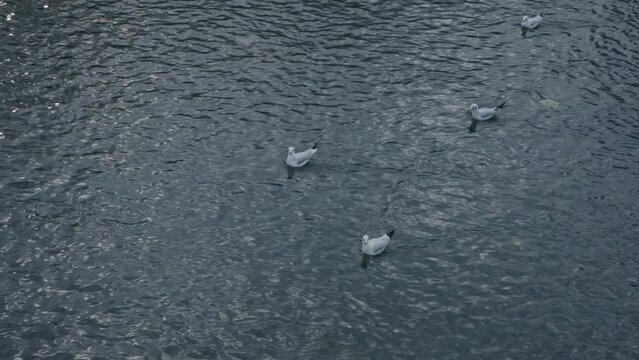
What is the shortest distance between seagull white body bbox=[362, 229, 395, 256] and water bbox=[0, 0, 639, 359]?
0.72 metres

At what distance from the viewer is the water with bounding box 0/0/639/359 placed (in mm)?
33719

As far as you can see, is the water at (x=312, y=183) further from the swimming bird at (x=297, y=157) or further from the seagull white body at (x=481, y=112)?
the seagull white body at (x=481, y=112)

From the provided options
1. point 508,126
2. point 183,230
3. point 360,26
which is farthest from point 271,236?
point 360,26

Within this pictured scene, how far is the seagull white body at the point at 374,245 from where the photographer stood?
37.0 meters

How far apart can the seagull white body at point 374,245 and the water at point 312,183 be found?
72 cm

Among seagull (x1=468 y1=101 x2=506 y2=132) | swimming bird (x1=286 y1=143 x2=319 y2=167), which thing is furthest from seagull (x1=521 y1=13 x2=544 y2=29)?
swimming bird (x1=286 y1=143 x2=319 y2=167)

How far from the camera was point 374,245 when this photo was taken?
36969 mm

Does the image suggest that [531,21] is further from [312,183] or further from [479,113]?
[312,183]

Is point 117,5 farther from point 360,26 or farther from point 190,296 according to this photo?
point 190,296

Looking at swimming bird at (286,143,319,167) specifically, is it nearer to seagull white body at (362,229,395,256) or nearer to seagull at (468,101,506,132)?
seagull white body at (362,229,395,256)

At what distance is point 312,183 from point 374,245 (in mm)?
7104

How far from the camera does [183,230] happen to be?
127 ft

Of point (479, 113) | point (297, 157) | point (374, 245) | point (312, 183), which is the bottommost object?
point (312, 183)

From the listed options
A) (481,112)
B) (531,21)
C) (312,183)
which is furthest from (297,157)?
(531,21)
